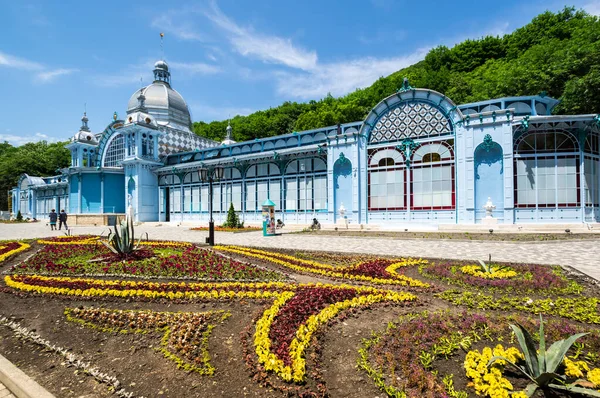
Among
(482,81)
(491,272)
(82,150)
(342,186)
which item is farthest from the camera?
(482,81)

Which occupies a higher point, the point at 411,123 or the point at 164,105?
the point at 164,105

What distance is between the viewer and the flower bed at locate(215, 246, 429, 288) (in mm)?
7203

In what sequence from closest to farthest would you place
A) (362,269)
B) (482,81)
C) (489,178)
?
(362,269), (489,178), (482,81)

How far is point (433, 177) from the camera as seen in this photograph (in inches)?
837

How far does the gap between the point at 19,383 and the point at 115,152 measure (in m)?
39.0

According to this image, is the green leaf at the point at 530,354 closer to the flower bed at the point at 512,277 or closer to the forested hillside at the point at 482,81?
the flower bed at the point at 512,277

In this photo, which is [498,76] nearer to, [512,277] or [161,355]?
[512,277]

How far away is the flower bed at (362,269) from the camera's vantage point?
720 centimetres

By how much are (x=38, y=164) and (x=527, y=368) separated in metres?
78.1

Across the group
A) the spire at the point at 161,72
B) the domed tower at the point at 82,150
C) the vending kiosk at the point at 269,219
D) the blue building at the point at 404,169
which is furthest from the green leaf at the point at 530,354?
the spire at the point at 161,72

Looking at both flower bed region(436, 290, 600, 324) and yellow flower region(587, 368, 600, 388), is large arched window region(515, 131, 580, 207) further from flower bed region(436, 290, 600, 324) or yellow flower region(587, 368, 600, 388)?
yellow flower region(587, 368, 600, 388)

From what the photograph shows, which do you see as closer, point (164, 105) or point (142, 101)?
point (142, 101)

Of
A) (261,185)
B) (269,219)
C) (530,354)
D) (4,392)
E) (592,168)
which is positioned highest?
(592,168)

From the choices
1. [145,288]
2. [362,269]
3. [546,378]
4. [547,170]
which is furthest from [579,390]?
[547,170]
